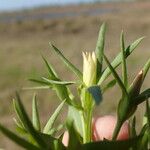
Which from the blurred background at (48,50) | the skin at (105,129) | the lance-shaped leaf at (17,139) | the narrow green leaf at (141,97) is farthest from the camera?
the blurred background at (48,50)

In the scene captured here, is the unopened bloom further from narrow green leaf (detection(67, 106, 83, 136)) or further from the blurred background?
the blurred background

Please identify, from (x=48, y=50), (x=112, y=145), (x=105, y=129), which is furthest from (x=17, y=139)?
(x=48, y=50)

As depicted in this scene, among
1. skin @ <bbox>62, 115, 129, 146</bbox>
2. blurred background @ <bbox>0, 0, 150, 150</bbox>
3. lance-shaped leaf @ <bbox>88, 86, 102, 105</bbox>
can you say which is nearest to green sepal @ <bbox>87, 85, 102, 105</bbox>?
lance-shaped leaf @ <bbox>88, 86, 102, 105</bbox>

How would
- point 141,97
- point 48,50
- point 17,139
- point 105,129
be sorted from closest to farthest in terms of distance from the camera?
point 17,139
point 141,97
point 105,129
point 48,50

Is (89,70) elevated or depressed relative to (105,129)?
elevated

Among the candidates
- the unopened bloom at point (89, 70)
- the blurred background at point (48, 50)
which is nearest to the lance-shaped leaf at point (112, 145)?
the unopened bloom at point (89, 70)

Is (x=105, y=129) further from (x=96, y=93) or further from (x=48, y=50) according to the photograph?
(x=48, y=50)

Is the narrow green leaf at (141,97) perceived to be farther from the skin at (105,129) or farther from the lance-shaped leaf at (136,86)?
the skin at (105,129)

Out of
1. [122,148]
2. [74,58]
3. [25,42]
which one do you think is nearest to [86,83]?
[122,148]

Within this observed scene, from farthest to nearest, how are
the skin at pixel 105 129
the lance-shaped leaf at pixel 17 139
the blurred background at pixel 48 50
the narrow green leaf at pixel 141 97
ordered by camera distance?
the blurred background at pixel 48 50, the skin at pixel 105 129, the narrow green leaf at pixel 141 97, the lance-shaped leaf at pixel 17 139
